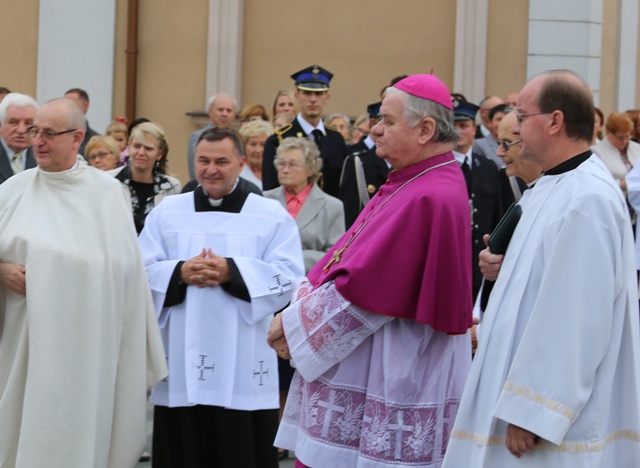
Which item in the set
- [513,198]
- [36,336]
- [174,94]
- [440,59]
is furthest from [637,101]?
[36,336]

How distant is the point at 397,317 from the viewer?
15.3 feet

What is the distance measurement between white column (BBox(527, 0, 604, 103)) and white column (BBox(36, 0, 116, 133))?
4.89 metres

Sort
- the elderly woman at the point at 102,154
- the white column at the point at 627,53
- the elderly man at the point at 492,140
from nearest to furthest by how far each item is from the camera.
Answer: the elderly woman at the point at 102,154 → the elderly man at the point at 492,140 → the white column at the point at 627,53

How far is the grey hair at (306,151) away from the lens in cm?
809

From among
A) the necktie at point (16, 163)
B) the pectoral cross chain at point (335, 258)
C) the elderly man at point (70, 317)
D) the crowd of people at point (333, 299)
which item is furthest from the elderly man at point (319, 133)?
the pectoral cross chain at point (335, 258)

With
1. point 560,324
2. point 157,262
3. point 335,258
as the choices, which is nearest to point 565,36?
point 157,262

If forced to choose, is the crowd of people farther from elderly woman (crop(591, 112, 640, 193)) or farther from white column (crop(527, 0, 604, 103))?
white column (crop(527, 0, 604, 103))

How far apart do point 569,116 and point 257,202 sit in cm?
248

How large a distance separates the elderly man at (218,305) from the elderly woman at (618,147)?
5039mm

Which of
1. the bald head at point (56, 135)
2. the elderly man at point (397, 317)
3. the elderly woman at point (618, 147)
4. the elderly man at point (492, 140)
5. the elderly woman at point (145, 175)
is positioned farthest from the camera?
the elderly woman at point (618, 147)

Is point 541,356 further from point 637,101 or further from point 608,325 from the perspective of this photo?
point 637,101

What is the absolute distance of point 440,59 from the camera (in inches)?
571

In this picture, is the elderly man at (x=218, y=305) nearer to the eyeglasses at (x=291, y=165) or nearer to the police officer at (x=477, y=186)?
the eyeglasses at (x=291, y=165)

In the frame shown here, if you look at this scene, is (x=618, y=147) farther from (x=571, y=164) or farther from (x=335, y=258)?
(x=571, y=164)
